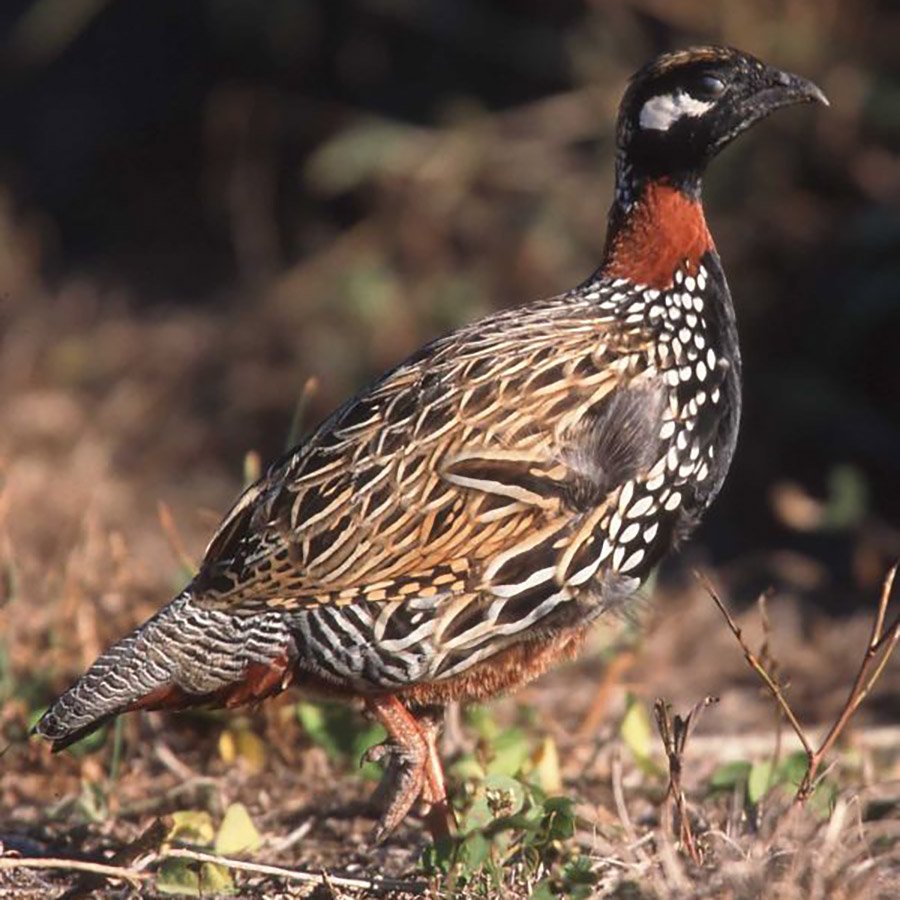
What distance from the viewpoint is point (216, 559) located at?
4.47 metres

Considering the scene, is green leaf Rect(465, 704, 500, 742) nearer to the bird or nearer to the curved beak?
the bird

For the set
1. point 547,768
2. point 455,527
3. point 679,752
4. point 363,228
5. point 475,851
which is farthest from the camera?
point 363,228

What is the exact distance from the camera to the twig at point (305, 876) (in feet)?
12.9

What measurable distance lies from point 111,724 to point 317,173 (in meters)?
4.71

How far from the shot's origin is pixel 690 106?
4652 mm

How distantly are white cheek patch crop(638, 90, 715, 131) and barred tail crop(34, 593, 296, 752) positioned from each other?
4.88 feet

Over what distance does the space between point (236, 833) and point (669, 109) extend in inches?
77.6

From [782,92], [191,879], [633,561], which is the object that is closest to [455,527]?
[633,561]

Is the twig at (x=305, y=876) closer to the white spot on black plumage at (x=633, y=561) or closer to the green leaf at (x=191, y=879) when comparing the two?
the green leaf at (x=191, y=879)

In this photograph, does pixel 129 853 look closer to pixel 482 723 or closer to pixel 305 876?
pixel 305 876

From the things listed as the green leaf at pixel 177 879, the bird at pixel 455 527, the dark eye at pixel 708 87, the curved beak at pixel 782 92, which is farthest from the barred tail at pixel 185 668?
the curved beak at pixel 782 92

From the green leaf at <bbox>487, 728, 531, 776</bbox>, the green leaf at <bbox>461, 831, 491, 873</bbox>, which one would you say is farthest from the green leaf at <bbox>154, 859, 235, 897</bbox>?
the green leaf at <bbox>487, 728, 531, 776</bbox>

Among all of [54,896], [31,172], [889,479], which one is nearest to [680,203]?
[54,896]

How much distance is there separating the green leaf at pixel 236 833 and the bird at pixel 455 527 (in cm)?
26
